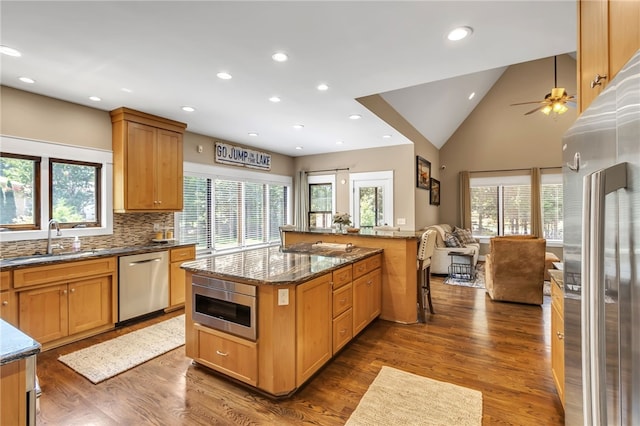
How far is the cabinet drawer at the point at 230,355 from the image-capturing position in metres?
2.19

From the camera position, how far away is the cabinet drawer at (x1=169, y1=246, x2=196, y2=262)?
13.1 feet

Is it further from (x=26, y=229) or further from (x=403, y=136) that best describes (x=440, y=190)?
(x=26, y=229)

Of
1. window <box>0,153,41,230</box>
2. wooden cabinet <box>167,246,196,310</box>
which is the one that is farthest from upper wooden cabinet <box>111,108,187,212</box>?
window <box>0,153,41,230</box>

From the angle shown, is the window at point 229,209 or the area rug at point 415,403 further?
the window at point 229,209

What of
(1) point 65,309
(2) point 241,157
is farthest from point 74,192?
(2) point 241,157

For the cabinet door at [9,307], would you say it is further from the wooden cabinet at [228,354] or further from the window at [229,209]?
the window at [229,209]

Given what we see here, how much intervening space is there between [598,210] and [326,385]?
89.5 inches

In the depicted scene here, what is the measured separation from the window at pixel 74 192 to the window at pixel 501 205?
803cm

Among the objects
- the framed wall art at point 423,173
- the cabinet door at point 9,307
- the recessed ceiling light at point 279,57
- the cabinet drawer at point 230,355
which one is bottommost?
the cabinet drawer at point 230,355

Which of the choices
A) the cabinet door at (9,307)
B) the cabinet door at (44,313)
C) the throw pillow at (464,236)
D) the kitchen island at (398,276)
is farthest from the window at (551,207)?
the cabinet door at (9,307)

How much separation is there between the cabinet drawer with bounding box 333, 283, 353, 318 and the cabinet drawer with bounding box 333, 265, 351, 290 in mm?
45

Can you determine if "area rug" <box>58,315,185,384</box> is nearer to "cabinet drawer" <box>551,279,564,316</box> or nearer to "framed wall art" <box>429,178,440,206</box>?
"cabinet drawer" <box>551,279,564,316</box>

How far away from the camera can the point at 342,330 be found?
2.77 m

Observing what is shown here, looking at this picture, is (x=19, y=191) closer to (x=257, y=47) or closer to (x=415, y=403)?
(x=257, y=47)
